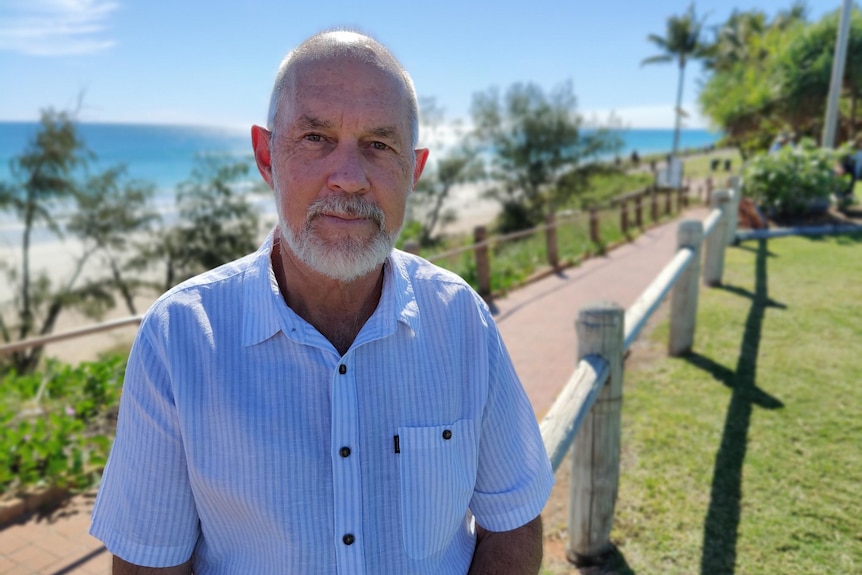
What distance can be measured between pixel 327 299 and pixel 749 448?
3.24 meters

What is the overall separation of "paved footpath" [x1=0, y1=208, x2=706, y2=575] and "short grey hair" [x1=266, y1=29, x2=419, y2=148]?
2.68m

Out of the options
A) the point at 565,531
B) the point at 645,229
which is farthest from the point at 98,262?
the point at 565,531

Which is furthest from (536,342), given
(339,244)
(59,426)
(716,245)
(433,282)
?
(339,244)

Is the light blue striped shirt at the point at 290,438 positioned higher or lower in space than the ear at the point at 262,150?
lower

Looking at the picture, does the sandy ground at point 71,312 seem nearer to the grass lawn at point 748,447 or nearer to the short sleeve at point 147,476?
the grass lawn at point 748,447

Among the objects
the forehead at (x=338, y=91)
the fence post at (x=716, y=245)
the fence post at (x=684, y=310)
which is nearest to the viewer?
the forehead at (x=338, y=91)

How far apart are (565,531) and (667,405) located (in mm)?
1634

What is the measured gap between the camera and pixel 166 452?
1211 millimetres

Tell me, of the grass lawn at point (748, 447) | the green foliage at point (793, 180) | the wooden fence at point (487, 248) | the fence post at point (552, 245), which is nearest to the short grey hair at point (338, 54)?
the grass lawn at point (748, 447)

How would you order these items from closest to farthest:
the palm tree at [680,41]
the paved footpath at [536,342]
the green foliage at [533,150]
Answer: the paved footpath at [536,342] < the green foliage at [533,150] < the palm tree at [680,41]

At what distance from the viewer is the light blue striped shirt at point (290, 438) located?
1.22 metres

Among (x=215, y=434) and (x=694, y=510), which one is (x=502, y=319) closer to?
(x=694, y=510)

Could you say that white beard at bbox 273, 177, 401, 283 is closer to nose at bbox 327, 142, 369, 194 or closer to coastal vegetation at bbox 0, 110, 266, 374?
nose at bbox 327, 142, 369, 194

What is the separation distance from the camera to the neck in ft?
4.62
